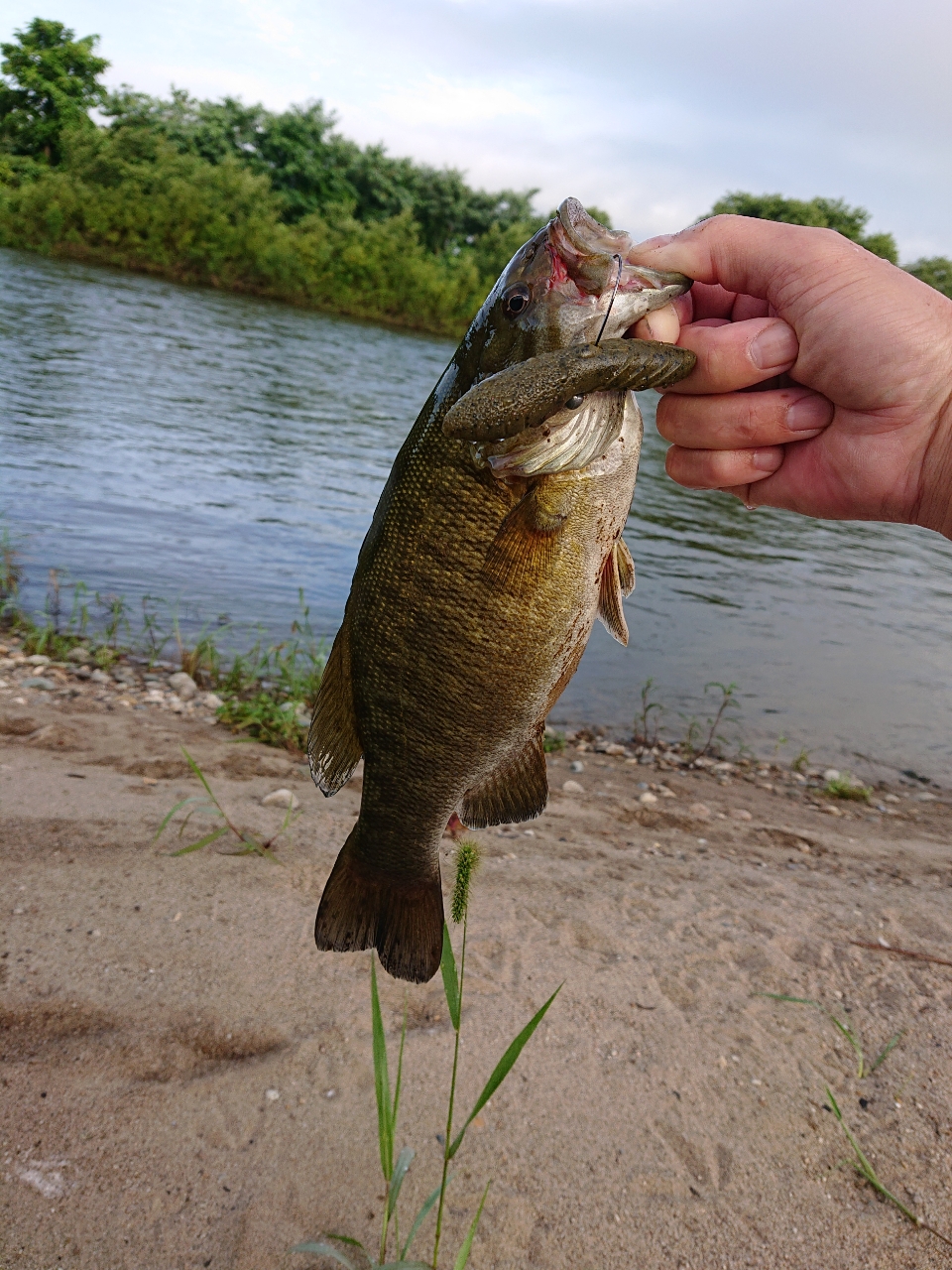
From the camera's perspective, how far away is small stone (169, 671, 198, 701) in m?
6.74

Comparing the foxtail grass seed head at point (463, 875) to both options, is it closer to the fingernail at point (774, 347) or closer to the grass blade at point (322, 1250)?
the grass blade at point (322, 1250)

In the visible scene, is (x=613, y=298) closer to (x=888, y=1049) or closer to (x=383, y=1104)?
(x=383, y=1104)

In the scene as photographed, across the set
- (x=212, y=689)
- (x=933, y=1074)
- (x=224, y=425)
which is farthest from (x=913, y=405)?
(x=224, y=425)

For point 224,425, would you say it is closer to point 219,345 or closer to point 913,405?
point 219,345

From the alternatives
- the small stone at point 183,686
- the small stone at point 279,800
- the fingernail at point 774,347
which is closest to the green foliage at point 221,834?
the small stone at point 279,800

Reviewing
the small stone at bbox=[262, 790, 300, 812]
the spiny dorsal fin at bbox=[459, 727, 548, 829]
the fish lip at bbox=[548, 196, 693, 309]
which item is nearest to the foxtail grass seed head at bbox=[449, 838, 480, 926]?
the spiny dorsal fin at bbox=[459, 727, 548, 829]

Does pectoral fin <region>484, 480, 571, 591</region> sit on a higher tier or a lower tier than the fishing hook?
lower

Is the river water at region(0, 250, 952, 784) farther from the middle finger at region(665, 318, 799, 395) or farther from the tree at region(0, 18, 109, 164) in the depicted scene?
the tree at region(0, 18, 109, 164)

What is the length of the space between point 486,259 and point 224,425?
43560 mm

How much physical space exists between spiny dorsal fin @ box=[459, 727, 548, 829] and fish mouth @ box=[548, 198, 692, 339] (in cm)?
111

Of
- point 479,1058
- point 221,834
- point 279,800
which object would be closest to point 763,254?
point 479,1058

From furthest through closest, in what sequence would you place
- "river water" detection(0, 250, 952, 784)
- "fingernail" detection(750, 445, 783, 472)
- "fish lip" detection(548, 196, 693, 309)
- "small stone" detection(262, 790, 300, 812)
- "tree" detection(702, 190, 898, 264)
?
1. "tree" detection(702, 190, 898, 264)
2. "river water" detection(0, 250, 952, 784)
3. "small stone" detection(262, 790, 300, 812)
4. "fingernail" detection(750, 445, 783, 472)
5. "fish lip" detection(548, 196, 693, 309)

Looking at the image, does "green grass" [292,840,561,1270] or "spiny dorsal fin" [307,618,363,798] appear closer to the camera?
"green grass" [292,840,561,1270]

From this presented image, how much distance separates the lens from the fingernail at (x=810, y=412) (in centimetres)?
258
